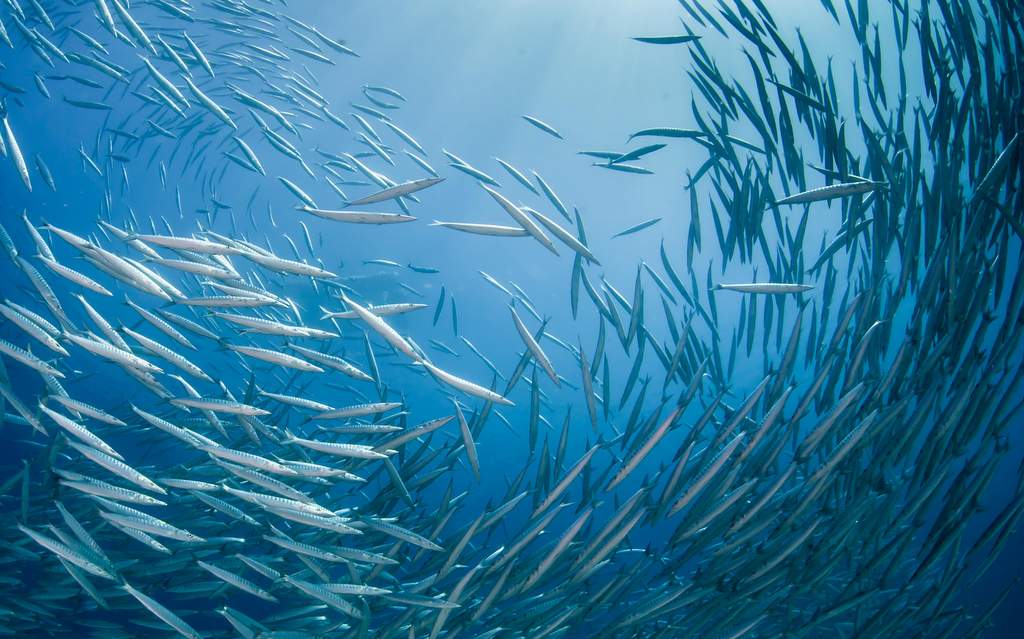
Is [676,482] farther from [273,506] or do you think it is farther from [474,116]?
[474,116]

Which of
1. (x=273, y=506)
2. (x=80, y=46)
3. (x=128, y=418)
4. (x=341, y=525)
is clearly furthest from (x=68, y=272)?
(x=80, y=46)

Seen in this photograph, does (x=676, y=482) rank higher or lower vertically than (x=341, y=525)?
higher

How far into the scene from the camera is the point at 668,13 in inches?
834

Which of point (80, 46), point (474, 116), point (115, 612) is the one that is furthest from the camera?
point (474, 116)

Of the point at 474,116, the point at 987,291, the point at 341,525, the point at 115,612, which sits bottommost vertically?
the point at 115,612

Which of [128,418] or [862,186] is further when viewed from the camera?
[128,418]

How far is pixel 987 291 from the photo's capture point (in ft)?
12.1

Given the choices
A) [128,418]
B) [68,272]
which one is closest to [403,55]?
[128,418]

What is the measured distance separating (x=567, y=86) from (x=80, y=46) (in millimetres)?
30866

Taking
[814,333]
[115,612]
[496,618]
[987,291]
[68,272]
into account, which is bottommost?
[115,612]

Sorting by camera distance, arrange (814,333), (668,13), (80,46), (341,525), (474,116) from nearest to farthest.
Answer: (341,525) < (814,333) < (668,13) < (80,46) < (474,116)

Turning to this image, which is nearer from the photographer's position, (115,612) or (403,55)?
(115,612)

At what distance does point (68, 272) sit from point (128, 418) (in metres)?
4.04

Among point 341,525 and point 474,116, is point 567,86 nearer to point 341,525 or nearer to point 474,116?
point 474,116
